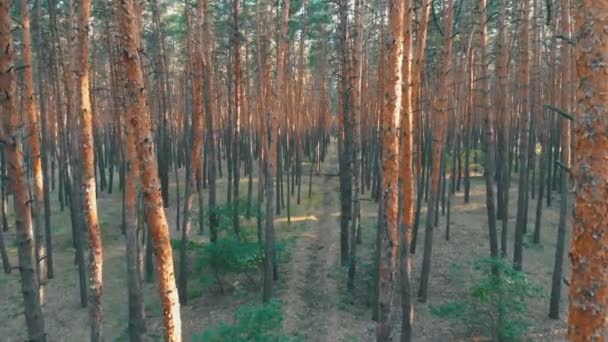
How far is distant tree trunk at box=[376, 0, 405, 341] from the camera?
823 cm

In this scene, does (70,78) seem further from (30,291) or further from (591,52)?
(591,52)

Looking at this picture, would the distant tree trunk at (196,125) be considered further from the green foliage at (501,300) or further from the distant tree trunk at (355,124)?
the green foliage at (501,300)

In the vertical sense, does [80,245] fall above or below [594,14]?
below

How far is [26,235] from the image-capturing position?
6.25 metres

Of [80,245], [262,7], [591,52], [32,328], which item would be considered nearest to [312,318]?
[80,245]

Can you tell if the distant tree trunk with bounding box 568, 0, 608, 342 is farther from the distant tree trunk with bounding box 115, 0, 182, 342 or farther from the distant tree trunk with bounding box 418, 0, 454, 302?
the distant tree trunk with bounding box 418, 0, 454, 302

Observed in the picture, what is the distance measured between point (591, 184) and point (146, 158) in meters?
4.83

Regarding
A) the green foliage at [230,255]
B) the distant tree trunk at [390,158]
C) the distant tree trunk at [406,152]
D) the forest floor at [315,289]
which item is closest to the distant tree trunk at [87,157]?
the forest floor at [315,289]

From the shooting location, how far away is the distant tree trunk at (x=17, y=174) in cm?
580

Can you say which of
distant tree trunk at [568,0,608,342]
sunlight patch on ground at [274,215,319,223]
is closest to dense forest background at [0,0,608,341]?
distant tree trunk at [568,0,608,342]

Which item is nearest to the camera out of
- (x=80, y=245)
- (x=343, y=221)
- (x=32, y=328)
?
(x=32, y=328)

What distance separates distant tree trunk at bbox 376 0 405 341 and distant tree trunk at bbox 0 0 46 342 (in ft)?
18.3

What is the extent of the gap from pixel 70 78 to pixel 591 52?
1305 cm

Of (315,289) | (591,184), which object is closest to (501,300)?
(315,289)
